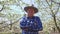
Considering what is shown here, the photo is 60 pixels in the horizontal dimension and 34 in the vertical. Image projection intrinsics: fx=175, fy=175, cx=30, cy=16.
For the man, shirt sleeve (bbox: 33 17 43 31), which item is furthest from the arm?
shirt sleeve (bbox: 33 17 43 31)

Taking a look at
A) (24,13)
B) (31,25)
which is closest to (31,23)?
(31,25)

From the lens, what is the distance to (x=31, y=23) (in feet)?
8.78

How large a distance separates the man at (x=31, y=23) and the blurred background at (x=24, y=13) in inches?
2.5

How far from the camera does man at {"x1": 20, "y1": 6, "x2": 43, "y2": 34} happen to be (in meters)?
2.65

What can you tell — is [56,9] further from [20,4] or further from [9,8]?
[9,8]

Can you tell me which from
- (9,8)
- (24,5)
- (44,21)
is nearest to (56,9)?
(44,21)

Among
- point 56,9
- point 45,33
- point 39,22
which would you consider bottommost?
point 45,33

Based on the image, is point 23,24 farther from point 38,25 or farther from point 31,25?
point 38,25

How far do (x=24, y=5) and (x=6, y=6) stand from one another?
29cm

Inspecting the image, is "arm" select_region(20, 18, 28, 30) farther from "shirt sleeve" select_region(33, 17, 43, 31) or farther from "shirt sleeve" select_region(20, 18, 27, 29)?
"shirt sleeve" select_region(33, 17, 43, 31)

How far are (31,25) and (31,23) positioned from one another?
0.03 m

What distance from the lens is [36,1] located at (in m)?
2.77

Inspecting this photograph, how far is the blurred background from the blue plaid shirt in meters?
0.07

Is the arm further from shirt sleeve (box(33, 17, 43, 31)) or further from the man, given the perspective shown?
shirt sleeve (box(33, 17, 43, 31))
